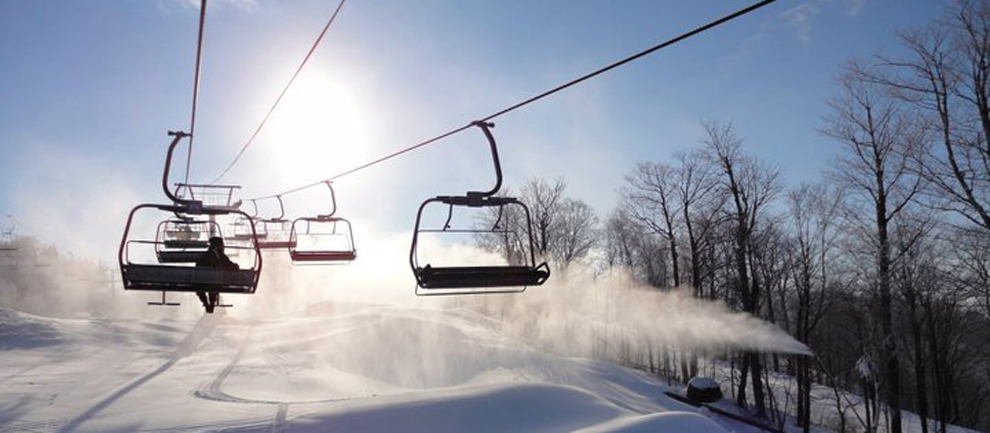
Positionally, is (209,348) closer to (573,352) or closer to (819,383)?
(573,352)

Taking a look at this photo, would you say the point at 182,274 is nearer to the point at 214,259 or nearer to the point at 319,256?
the point at 214,259

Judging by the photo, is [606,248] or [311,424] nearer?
[311,424]

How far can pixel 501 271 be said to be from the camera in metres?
6.22

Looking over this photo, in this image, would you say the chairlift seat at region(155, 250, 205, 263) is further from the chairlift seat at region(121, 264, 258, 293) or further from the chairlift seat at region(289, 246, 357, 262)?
the chairlift seat at region(121, 264, 258, 293)

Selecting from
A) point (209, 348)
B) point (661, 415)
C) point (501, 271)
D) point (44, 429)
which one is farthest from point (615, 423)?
point (209, 348)

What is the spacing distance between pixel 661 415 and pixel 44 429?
565 inches

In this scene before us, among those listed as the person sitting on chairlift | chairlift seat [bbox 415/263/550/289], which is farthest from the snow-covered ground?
chairlift seat [bbox 415/263/550/289]

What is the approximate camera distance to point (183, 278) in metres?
7.02

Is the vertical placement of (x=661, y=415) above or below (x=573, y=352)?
above

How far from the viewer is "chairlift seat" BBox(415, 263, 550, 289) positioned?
19.5 ft

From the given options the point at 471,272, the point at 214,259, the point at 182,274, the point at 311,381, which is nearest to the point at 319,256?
the point at 214,259

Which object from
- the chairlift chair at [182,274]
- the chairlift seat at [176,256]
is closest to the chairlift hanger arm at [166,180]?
the chairlift chair at [182,274]

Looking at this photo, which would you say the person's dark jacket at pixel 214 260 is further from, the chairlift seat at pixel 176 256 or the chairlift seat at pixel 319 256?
the chairlift seat at pixel 319 256

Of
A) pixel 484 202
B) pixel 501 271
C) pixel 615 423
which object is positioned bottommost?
pixel 615 423
